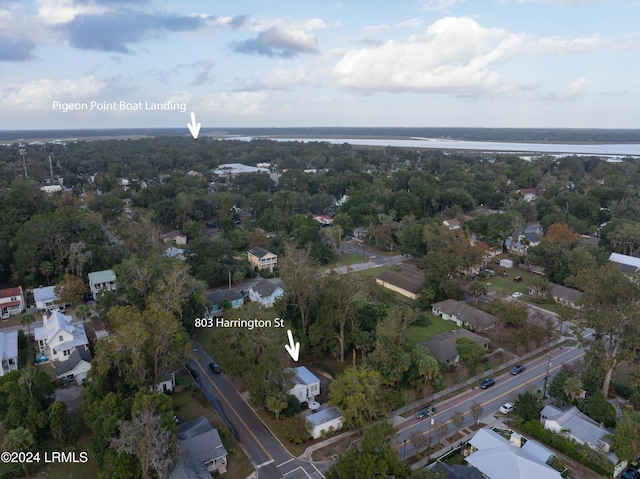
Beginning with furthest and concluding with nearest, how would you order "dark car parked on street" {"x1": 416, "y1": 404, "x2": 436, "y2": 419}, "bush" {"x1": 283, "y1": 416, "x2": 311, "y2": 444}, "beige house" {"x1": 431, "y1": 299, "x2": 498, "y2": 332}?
1. "beige house" {"x1": 431, "y1": 299, "x2": 498, "y2": 332}
2. "dark car parked on street" {"x1": 416, "y1": 404, "x2": 436, "y2": 419}
3. "bush" {"x1": 283, "y1": 416, "x2": 311, "y2": 444}

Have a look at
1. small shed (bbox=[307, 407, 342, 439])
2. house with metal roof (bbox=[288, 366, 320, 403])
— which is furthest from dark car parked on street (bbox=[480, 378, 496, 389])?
house with metal roof (bbox=[288, 366, 320, 403])

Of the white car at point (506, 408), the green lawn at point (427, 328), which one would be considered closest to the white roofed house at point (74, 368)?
the green lawn at point (427, 328)

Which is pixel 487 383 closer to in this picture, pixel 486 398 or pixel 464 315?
pixel 486 398

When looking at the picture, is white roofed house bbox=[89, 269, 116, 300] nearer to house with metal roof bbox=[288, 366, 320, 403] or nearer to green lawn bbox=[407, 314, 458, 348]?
house with metal roof bbox=[288, 366, 320, 403]

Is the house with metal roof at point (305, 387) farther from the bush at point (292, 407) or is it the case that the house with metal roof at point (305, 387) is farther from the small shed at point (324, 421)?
the small shed at point (324, 421)

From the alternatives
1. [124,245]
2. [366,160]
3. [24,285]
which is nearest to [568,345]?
[124,245]

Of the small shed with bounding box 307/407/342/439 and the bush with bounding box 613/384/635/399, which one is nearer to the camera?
the small shed with bounding box 307/407/342/439
